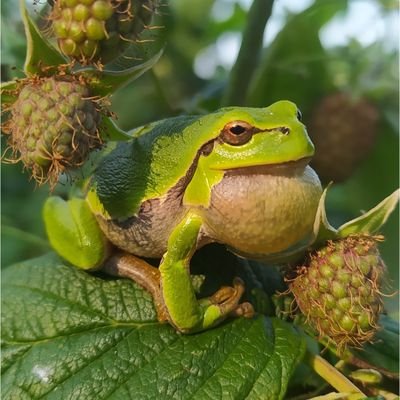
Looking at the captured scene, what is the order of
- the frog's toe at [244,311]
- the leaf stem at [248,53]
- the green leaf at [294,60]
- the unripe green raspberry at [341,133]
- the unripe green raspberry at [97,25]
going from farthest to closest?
the unripe green raspberry at [341,133] → the green leaf at [294,60] → the leaf stem at [248,53] → the frog's toe at [244,311] → the unripe green raspberry at [97,25]

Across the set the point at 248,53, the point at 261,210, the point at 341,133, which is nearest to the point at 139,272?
the point at 261,210

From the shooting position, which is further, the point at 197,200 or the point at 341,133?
the point at 341,133

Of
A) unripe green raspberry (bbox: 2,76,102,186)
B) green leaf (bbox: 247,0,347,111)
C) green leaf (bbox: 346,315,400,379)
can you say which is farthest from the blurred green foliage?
unripe green raspberry (bbox: 2,76,102,186)

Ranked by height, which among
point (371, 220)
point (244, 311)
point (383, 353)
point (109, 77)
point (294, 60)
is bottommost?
point (383, 353)

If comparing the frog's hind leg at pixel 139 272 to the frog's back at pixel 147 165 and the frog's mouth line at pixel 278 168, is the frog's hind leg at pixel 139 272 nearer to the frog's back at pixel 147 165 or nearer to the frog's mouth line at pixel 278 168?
the frog's back at pixel 147 165

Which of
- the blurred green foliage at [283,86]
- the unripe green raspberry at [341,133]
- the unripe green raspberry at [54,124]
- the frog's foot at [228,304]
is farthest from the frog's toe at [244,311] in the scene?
the unripe green raspberry at [341,133]

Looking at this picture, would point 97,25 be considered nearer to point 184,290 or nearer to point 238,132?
point 238,132
